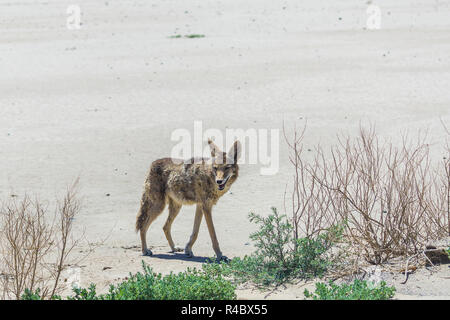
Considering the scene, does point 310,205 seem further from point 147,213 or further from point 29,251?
point 29,251

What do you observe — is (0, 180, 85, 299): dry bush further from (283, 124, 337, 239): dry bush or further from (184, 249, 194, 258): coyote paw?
(283, 124, 337, 239): dry bush

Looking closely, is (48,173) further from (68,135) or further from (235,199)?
(235,199)

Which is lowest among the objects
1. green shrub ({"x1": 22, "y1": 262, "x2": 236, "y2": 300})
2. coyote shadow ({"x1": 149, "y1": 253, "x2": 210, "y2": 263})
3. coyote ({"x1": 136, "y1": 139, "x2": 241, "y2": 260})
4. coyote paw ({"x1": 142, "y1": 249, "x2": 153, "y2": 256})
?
coyote shadow ({"x1": 149, "y1": 253, "x2": 210, "y2": 263})

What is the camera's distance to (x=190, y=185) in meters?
8.86

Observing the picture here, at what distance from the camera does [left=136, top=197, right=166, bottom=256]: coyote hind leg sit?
909 cm

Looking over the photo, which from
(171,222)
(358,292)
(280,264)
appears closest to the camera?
(358,292)

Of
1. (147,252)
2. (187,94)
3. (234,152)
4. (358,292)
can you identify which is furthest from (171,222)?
(187,94)

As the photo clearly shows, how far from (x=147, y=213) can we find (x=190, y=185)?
2.36 ft

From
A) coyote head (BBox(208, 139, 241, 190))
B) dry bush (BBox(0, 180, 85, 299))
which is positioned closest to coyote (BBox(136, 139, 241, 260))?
coyote head (BBox(208, 139, 241, 190))

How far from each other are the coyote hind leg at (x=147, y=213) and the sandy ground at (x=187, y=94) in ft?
1.08

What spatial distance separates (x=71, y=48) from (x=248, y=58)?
7163 millimetres

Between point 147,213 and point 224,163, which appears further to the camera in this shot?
point 147,213

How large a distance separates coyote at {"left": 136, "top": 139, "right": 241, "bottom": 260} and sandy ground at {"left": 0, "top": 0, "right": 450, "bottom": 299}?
1.53ft
